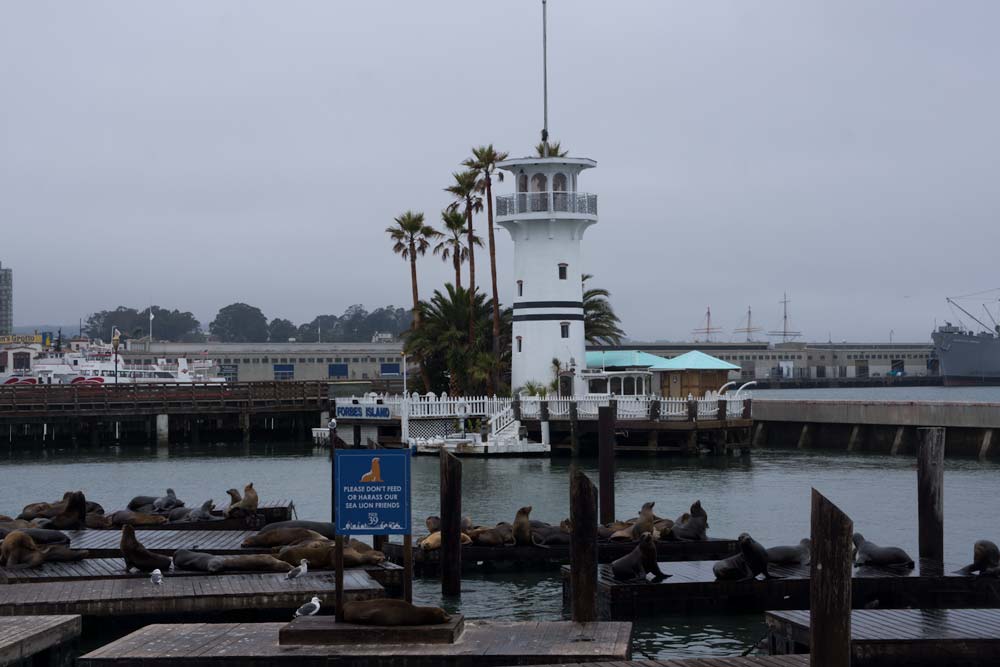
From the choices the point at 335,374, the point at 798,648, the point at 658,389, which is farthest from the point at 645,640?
the point at 335,374

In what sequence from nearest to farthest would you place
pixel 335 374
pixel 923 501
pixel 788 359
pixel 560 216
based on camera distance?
pixel 923 501, pixel 560 216, pixel 335 374, pixel 788 359

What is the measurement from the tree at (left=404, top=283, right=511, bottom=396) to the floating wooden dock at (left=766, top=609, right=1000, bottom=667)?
37.1 meters

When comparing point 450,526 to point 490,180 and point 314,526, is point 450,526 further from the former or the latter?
point 490,180

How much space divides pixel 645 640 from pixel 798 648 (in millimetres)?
2663

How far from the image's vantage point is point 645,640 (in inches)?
651

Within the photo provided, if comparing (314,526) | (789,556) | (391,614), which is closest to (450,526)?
(314,526)

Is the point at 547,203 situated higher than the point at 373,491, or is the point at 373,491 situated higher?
the point at 547,203

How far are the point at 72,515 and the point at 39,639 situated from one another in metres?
8.50

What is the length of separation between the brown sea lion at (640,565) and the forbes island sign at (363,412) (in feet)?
103

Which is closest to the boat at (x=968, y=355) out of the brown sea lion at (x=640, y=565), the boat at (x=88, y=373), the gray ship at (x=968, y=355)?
the gray ship at (x=968, y=355)

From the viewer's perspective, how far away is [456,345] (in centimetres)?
5362

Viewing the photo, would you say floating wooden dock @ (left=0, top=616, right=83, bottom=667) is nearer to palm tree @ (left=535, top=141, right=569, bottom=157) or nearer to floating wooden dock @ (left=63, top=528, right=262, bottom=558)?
floating wooden dock @ (left=63, top=528, right=262, bottom=558)

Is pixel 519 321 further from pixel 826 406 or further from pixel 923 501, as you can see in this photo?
pixel 923 501

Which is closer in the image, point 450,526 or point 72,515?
point 450,526
